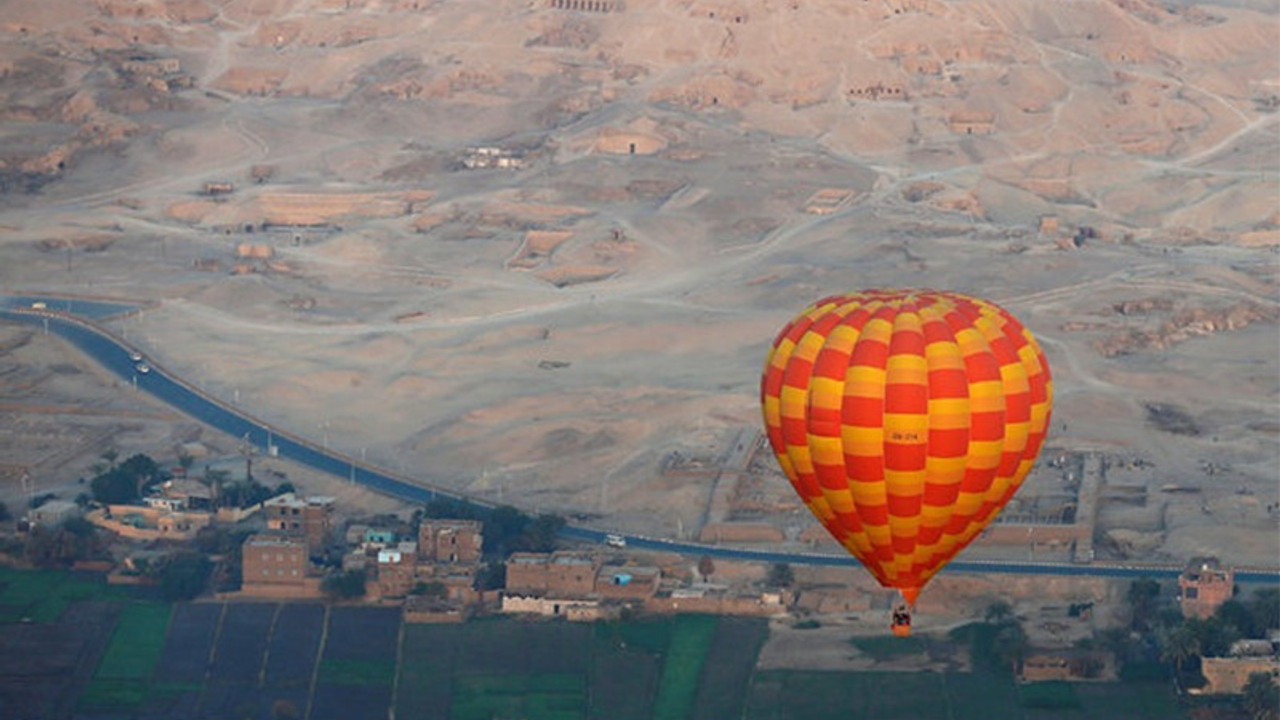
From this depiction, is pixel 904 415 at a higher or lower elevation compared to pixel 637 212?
higher

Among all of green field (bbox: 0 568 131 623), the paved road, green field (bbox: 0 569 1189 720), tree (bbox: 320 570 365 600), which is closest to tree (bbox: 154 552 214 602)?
green field (bbox: 0 568 131 623)

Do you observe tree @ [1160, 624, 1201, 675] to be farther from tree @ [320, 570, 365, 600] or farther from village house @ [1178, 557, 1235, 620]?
tree @ [320, 570, 365, 600]

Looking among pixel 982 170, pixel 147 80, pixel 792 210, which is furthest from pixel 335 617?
pixel 147 80

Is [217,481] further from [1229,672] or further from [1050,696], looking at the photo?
[1229,672]

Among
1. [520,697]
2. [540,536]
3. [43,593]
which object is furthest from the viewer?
[540,536]

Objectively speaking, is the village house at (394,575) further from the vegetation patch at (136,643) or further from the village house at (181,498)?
the village house at (181,498)

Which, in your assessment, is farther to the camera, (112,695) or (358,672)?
(358,672)

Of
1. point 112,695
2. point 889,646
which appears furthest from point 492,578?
point 112,695
